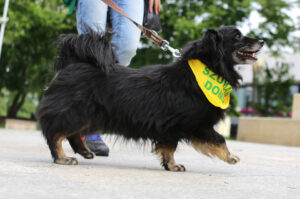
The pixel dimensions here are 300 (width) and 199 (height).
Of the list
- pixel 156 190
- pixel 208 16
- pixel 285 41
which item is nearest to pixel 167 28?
pixel 208 16

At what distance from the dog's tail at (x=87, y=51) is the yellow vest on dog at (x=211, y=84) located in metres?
0.67

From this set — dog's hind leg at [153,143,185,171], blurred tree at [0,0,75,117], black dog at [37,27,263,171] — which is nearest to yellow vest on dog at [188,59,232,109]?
black dog at [37,27,263,171]

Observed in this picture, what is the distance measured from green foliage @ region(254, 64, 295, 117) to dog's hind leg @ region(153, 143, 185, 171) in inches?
943

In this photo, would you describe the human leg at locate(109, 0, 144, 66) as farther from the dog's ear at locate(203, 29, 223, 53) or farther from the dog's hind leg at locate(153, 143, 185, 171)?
the dog's hind leg at locate(153, 143, 185, 171)

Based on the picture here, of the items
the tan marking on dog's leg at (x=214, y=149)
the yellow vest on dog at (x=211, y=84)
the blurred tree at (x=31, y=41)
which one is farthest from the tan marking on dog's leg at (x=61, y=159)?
the blurred tree at (x=31, y=41)

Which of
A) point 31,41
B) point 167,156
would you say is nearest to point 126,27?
A: point 167,156

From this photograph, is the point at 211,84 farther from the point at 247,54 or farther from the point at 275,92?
the point at 275,92

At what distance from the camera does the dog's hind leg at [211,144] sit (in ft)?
11.1

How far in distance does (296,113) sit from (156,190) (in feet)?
30.8

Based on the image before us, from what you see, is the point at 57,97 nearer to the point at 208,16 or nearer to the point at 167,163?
the point at 167,163

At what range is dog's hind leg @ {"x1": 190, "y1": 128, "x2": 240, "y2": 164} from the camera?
338 cm

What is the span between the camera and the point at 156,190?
2.29m

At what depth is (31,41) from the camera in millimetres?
17766

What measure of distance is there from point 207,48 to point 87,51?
3.17ft
